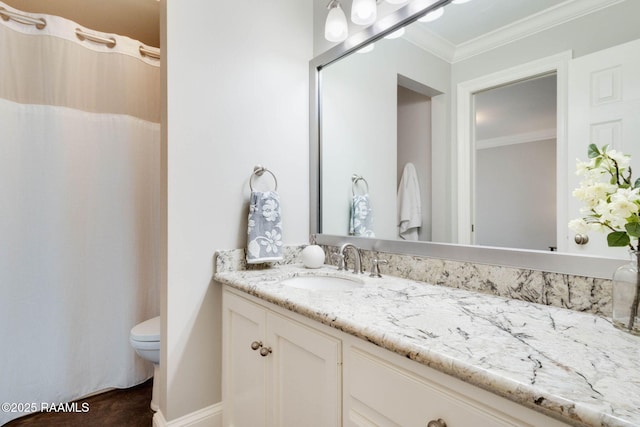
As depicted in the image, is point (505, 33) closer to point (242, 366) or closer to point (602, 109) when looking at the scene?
point (602, 109)

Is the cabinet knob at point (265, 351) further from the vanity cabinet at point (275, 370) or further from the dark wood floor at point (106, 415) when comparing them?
the dark wood floor at point (106, 415)

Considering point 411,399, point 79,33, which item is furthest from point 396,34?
point 79,33

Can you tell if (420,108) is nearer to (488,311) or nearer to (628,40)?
(628,40)

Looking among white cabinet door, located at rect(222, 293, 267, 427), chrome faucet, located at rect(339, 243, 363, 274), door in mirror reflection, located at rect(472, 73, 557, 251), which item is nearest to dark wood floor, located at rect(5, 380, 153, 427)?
white cabinet door, located at rect(222, 293, 267, 427)

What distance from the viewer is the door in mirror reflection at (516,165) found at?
38.0 inches

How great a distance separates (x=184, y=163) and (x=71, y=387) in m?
1.41

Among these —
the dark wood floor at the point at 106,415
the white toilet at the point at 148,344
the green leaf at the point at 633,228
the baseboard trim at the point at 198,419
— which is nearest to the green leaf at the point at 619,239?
the green leaf at the point at 633,228

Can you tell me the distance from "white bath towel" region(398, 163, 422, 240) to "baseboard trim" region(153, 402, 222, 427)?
1185mm

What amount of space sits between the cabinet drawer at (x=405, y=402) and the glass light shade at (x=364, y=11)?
1423mm

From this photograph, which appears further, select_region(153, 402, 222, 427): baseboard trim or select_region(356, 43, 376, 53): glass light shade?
select_region(356, 43, 376, 53): glass light shade

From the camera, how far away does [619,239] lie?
0.70 m

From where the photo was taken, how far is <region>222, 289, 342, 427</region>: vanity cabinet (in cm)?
84

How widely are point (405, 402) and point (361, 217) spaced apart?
1.04 m

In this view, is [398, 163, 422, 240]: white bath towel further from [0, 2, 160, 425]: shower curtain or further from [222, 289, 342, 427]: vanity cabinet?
[0, 2, 160, 425]: shower curtain
